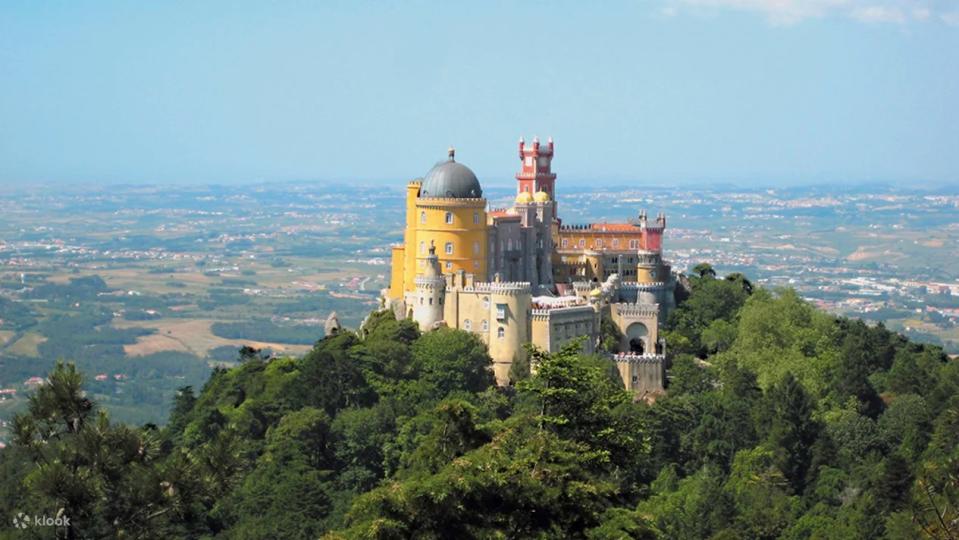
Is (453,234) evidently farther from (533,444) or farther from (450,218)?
(533,444)

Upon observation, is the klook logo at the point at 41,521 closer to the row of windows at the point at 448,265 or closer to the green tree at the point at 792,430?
the green tree at the point at 792,430

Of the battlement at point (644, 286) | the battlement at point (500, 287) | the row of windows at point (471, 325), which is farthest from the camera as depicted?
the battlement at point (644, 286)

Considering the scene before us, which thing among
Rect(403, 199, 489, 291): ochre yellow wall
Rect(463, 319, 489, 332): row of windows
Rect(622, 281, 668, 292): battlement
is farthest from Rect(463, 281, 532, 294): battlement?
Rect(622, 281, 668, 292): battlement

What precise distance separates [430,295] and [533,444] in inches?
1383

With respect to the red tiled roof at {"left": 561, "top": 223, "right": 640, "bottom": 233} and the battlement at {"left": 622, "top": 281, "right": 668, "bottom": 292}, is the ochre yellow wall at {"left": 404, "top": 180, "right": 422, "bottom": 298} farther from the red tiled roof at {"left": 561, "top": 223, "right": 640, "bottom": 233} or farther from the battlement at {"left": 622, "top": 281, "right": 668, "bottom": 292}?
the battlement at {"left": 622, "top": 281, "right": 668, "bottom": 292}

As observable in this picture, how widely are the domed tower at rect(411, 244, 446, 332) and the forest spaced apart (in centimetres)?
104

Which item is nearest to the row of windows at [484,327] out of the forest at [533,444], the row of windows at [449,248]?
the forest at [533,444]

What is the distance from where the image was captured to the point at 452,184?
252 ft

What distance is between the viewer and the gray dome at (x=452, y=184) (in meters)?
76.8

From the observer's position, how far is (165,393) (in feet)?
518

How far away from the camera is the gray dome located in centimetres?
7675

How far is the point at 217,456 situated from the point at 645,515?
10.4 metres

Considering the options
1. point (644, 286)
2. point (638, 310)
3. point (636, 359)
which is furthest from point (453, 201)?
point (644, 286)

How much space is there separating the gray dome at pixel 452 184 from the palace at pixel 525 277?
48 millimetres
